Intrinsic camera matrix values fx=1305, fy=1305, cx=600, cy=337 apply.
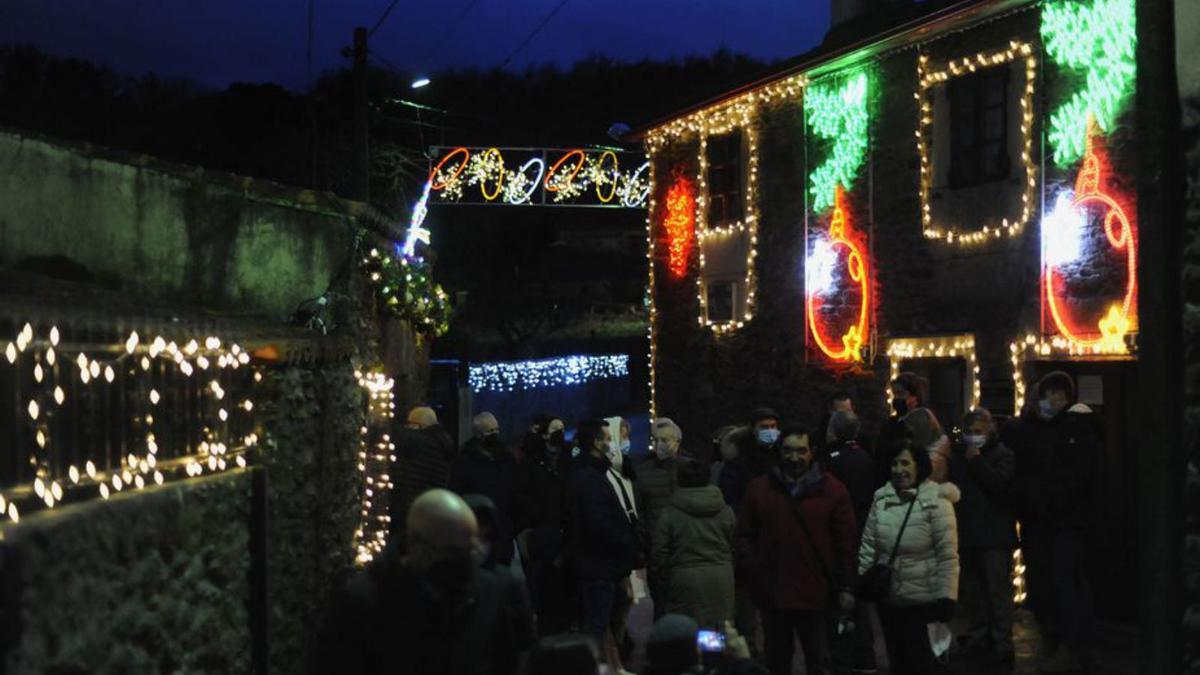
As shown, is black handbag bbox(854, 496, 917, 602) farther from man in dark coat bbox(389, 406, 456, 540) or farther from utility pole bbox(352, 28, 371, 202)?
utility pole bbox(352, 28, 371, 202)

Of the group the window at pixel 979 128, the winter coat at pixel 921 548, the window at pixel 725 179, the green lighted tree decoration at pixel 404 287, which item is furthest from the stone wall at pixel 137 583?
the window at pixel 725 179

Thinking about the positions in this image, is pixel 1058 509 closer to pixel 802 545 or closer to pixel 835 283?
pixel 802 545

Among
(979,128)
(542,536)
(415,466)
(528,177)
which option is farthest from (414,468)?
(528,177)

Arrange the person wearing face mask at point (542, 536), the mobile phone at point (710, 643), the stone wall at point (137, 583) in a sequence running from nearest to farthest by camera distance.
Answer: the stone wall at point (137, 583)
the mobile phone at point (710, 643)
the person wearing face mask at point (542, 536)

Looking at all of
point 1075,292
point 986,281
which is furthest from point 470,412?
point 1075,292

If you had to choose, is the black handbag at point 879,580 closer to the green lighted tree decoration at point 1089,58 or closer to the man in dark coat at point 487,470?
the man in dark coat at point 487,470

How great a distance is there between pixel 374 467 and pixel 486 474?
2706 millimetres

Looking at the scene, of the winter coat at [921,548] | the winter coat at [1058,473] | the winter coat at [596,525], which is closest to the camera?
the winter coat at [921,548]

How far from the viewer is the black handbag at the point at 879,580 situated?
798cm

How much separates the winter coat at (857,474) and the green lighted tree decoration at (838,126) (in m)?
8.56

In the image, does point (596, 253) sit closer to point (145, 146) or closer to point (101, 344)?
point (145, 146)

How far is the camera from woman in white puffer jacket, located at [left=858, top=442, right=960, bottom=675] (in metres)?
7.98

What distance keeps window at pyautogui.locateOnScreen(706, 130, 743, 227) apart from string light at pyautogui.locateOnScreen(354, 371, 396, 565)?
9388mm

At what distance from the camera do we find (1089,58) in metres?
13.7
